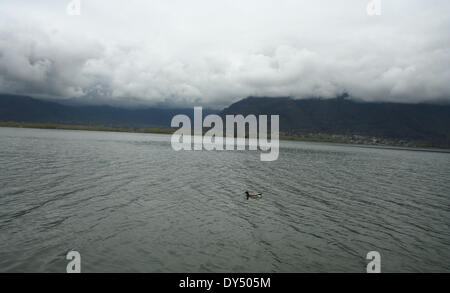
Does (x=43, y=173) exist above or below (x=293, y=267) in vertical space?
above

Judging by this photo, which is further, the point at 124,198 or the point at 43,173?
the point at 43,173

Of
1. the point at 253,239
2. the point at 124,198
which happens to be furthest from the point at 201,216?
the point at 124,198

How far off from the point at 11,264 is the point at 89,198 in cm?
1834

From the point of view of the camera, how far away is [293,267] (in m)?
21.0

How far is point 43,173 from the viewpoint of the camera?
168 ft

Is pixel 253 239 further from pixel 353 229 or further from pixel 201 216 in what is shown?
pixel 353 229
